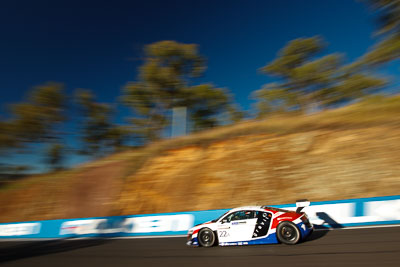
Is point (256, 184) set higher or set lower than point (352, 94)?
lower

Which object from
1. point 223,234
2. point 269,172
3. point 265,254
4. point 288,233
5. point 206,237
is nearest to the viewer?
point 265,254

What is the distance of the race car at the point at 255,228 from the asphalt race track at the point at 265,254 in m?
0.22

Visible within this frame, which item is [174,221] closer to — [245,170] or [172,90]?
[245,170]

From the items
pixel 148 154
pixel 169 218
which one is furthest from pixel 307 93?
pixel 169 218

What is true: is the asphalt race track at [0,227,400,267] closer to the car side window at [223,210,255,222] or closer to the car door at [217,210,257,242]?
the car door at [217,210,257,242]

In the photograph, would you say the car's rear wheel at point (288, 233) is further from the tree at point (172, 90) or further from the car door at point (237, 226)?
the tree at point (172, 90)

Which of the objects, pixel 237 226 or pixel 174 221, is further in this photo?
pixel 174 221

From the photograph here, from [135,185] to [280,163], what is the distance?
9.67 metres

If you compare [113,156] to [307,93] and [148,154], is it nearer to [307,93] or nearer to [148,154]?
[148,154]

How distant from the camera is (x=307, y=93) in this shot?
28.4 m

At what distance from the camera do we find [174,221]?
38.5 ft

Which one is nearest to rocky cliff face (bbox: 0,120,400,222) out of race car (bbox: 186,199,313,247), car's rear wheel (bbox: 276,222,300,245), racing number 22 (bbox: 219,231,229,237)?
race car (bbox: 186,199,313,247)

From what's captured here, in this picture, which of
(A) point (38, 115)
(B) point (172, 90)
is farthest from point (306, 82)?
(A) point (38, 115)

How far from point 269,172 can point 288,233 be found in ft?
24.5
